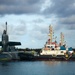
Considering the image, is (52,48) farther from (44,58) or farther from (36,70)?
(36,70)

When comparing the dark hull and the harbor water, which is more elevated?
the dark hull

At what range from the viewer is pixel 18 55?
598 ft

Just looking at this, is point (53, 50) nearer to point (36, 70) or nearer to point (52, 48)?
point (52, 48)

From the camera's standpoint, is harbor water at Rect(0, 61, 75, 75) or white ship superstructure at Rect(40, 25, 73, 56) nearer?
harbor water at Rect(0, 61, 75, 75)

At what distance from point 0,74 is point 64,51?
10539cm

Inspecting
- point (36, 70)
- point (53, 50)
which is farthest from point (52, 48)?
point (36, 70)

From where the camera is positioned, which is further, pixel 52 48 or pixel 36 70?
pixel 52 48

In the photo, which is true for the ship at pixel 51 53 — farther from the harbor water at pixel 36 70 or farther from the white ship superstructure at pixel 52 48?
the harbor water at pixel 36 70

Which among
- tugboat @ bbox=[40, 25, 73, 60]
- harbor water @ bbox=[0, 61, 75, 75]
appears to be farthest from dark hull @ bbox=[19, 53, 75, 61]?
harbor water @ bbox=[0, 61, 75, 75]

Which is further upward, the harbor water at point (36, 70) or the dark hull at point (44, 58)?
the dark hull at point (44, 58)

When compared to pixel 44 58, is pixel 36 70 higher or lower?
lower

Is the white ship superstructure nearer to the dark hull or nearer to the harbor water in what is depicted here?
the dark hull

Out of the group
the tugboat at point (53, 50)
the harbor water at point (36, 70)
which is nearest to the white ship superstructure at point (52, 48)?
the tugboat at point (53, 50)

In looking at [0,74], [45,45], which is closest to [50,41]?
[45,45]
